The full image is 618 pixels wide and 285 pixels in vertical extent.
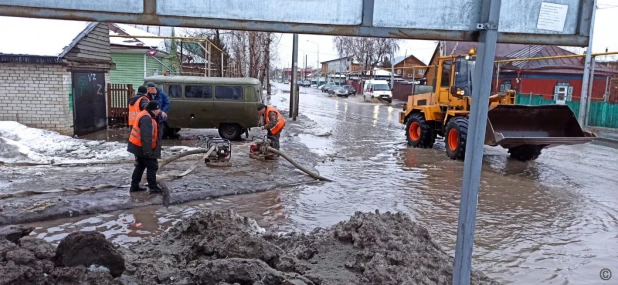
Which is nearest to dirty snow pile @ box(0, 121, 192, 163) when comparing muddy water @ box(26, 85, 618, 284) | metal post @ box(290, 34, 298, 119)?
muddy water @ box(26, 85, 618, 284)

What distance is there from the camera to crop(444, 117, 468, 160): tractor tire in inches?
452

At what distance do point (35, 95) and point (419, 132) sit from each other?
426 inches

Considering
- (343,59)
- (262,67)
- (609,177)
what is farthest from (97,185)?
(343,59)

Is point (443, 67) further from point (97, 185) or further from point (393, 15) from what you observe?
point (393, 15)

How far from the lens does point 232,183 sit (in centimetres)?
846

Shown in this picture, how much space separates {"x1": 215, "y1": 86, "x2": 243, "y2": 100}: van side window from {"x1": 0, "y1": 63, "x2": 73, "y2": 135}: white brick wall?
4.18 metres

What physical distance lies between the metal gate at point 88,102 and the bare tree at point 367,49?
162 ft

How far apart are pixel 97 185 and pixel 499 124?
28.1 feet

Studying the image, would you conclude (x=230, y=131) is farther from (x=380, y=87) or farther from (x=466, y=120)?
(x=380, y=87)

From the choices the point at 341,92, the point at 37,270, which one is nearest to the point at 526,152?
the point at 37,270

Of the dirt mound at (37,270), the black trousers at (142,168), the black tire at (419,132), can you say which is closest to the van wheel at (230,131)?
the black tire at (419,132)

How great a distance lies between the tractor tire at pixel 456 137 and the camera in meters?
11.5

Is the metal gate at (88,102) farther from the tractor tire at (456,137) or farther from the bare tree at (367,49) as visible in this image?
the bare tree at (367,49)

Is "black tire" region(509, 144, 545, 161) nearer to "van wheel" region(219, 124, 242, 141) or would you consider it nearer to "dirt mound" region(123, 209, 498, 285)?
"van wheel" region(219, 124, 242, 141)
